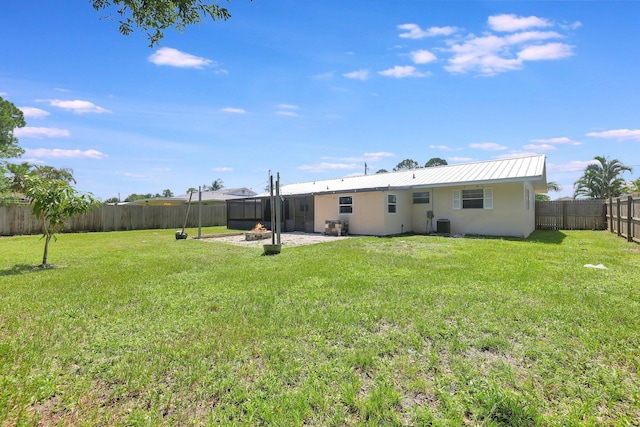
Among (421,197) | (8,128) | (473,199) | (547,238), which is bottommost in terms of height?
(547,238)

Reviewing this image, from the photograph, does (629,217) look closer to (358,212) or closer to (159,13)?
(358,212)

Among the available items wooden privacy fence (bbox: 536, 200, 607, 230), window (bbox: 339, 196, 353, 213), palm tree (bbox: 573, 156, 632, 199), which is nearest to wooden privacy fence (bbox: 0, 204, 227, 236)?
window (bbox: 339, 196, 353, 213)

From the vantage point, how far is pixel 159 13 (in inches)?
171

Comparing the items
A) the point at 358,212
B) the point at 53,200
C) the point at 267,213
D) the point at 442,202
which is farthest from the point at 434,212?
the point at 53,200

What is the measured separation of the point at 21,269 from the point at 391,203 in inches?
520

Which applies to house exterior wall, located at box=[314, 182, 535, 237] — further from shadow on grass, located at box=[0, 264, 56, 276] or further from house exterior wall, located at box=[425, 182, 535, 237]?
shadow on grass, located at box=[0, 264, 56, 276]

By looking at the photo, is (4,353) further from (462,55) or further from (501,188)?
(501,188)

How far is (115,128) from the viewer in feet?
51.2

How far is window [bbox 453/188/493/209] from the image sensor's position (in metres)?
14.2

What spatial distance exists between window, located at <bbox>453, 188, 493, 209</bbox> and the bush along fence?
14.3 ft

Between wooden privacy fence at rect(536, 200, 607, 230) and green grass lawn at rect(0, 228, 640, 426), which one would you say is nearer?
green grass lawn at rect(0, 228, 640, 426)

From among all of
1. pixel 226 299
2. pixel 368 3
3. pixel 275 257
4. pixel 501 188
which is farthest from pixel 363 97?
pixel 226 299

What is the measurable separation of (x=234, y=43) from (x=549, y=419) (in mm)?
10175

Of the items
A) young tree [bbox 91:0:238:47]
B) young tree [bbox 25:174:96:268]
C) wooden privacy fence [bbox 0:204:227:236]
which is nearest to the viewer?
young tree [bbox 91:0:238:47]
